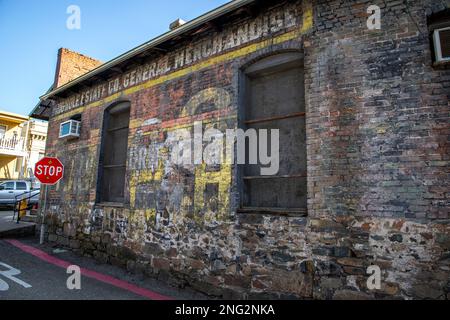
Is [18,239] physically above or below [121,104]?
below

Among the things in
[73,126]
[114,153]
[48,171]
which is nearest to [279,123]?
[114,153]

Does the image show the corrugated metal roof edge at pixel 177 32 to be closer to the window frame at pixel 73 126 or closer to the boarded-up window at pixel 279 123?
the boarded-up window at pixel 279 123

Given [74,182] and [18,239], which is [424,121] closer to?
[74,182]

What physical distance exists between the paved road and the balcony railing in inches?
723

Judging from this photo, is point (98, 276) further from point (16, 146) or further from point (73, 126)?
point (16, 146)

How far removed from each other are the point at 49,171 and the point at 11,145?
1822 cm

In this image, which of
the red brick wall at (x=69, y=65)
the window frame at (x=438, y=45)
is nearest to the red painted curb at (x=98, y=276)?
the window frame at (x=438, y=45)

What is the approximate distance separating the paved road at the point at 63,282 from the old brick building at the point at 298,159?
1.05 feet

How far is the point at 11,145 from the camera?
21734mm

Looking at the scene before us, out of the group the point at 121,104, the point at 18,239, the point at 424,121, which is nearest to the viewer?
the point at 424,121

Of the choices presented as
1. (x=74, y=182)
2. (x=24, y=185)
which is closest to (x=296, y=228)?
(x=74, y=182)

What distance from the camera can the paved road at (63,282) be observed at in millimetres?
4629

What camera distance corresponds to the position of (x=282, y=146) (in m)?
4.67
